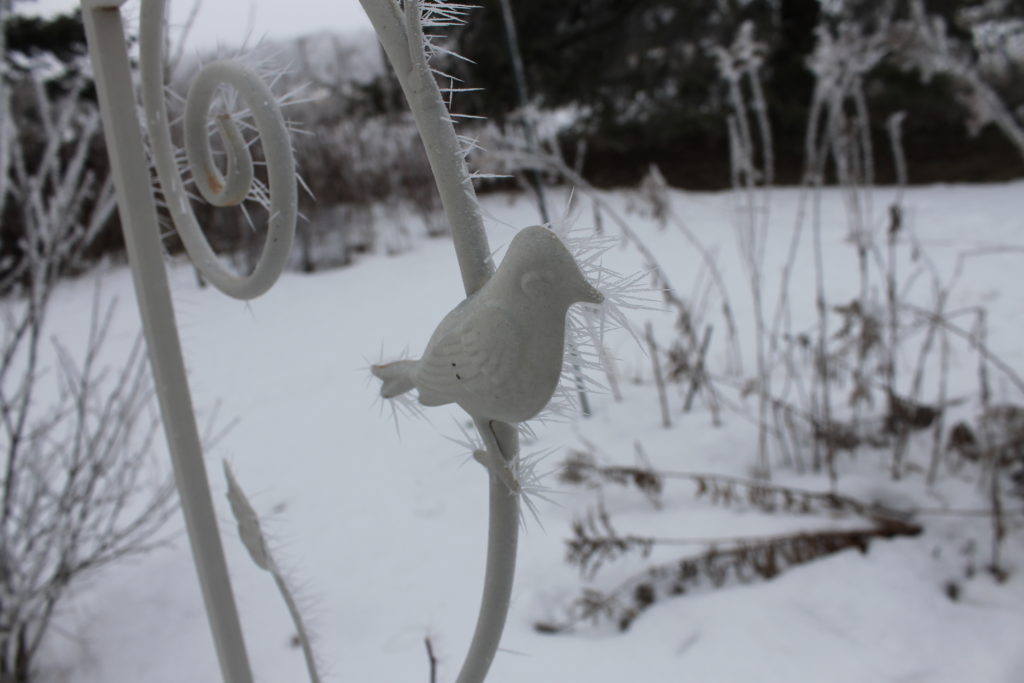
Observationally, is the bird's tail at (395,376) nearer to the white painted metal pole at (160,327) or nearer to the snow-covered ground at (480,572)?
the snow-covered ground at (480,572)

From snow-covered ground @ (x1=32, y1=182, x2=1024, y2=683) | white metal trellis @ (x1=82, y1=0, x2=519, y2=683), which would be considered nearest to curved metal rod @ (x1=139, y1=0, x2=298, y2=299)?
white metal trellis @ (x1=82, y1=0, x2=519, y2=683)

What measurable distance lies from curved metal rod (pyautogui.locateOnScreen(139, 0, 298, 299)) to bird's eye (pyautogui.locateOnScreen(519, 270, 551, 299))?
6.7 inches

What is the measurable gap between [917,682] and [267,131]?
0.93 meters

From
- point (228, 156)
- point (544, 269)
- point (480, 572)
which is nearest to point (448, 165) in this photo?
point (544, 269)

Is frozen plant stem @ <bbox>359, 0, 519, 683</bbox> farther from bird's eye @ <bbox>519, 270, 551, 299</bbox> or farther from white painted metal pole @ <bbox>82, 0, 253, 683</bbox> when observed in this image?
white painted metal pole @ <bbox>82, 0, 253, 683</bbox>

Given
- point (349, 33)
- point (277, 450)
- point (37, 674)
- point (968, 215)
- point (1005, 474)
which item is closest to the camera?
point (37, 674)

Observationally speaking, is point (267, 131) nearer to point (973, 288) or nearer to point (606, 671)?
point (606, 671)

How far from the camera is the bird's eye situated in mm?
216

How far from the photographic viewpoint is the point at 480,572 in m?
1.16

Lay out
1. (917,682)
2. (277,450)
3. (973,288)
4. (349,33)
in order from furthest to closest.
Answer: (349,33)
(973,288)
(277,450)
(917,682)

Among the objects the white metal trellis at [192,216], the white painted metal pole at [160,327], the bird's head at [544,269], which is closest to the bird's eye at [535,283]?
the bird's head at [544,269]

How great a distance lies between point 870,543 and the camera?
1180 mm

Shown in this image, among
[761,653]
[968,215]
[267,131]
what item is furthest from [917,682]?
[968,215]

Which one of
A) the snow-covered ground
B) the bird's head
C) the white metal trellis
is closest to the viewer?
the bird's head
